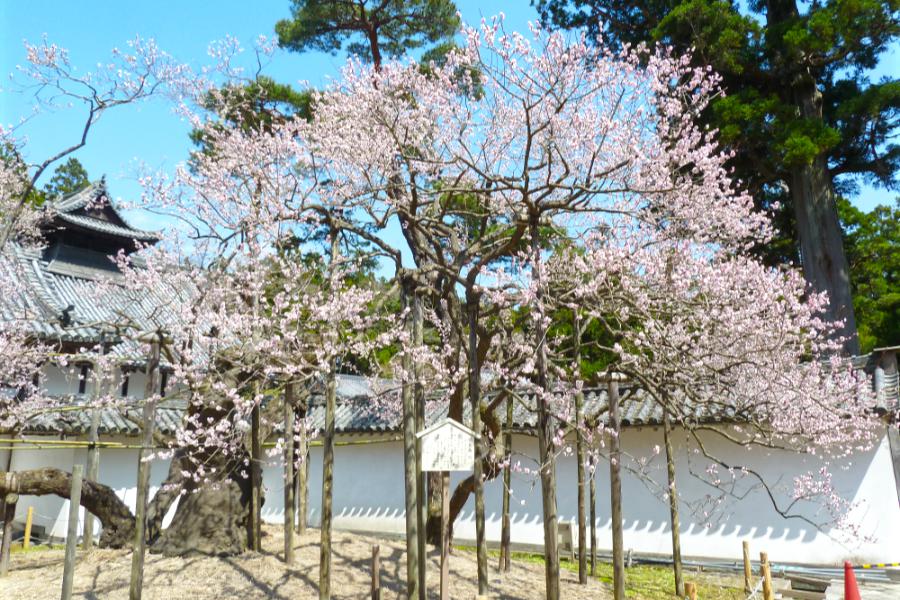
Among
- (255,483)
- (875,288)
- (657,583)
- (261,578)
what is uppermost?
(875,288)

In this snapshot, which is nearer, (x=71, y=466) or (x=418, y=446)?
(x=418, y=446)

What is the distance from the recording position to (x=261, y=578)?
8477 mm

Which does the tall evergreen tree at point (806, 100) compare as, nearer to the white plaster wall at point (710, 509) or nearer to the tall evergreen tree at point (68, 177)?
the white plaster wall at point (710, 509)

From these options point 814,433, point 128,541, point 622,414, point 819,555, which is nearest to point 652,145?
point 814,433

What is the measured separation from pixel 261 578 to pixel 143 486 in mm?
2235

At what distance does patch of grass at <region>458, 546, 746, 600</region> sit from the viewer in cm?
922

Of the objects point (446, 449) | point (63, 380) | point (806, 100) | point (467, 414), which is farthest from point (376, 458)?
point (806, 100)

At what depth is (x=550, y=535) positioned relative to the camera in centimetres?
640

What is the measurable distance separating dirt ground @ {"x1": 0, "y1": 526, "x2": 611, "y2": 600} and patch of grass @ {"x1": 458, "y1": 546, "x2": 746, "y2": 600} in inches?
24.5

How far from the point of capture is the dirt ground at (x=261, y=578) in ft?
26.3

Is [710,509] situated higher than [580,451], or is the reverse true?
[580,451]

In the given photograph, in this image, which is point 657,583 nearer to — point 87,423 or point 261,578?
point 261,578

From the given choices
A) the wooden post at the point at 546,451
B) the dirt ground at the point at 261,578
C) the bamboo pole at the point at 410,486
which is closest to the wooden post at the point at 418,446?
the bamboo pole at the point at 410,486

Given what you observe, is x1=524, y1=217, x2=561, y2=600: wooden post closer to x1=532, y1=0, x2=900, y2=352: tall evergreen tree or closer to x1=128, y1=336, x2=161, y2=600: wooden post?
x1=128, y1=336, x2=161, y2=600: wooden post
